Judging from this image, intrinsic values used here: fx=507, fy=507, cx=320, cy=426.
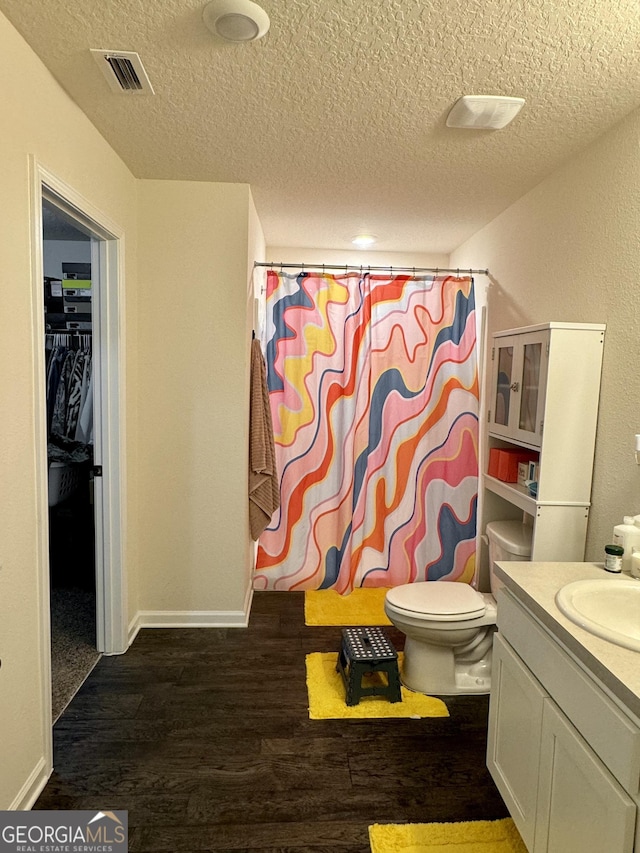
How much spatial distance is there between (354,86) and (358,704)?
2.36 m

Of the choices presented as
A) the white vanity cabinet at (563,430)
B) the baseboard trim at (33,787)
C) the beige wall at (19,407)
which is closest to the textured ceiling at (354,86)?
the beige wall at (19,407)

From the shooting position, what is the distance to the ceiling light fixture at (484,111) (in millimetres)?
1729

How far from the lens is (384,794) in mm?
1713

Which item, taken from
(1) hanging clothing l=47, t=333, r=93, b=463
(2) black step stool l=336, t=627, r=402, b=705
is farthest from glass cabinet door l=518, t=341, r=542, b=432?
(1) hanging clothing l=47, t=333, r=93, b=463

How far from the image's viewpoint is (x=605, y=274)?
1.97 meters

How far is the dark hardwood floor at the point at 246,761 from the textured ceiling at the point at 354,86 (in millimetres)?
2357

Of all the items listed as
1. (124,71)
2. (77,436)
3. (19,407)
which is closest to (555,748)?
(19,407)

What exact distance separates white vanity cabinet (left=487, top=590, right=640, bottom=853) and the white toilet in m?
0.52

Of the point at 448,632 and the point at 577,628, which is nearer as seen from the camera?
the point at 577,628

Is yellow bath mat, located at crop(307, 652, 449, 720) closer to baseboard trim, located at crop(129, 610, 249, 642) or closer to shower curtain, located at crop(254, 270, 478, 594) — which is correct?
baseboard trim, located at crop(129, 610, 249, 642)

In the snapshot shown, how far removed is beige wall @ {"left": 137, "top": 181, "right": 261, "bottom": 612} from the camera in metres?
2.62

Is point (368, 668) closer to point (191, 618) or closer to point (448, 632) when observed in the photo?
point (448, 632)

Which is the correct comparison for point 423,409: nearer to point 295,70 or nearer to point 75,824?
point 295,70

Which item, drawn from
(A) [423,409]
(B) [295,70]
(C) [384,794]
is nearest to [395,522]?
(A) [423,409]
